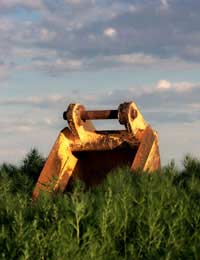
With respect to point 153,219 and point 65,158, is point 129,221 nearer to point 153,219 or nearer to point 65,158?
point 153,219

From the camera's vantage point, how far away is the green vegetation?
5.49 m

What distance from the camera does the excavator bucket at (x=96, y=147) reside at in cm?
850

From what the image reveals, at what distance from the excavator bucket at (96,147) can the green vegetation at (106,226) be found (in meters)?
1.97

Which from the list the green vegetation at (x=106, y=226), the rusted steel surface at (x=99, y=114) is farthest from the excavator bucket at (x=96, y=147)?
the green vegetation at (x=106, y=226)

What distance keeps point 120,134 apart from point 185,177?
1.18m

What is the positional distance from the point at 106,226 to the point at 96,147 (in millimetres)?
3238

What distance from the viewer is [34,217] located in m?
5.86

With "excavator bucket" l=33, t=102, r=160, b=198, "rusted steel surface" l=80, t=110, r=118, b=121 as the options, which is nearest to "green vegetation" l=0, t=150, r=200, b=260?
"excavator bucket" l=33, t=102, r=160, b=198

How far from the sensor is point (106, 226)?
5.75 m

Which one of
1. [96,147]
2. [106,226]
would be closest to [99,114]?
[96,147]

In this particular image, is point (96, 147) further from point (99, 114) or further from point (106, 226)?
point (106, 226)

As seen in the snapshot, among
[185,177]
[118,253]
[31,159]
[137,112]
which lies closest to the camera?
[118,253]

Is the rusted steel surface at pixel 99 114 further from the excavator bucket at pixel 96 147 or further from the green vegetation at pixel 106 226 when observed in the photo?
the green vegetation at pixel 106 226

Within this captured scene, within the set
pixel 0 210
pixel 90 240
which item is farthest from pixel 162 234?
pixel 0 210
